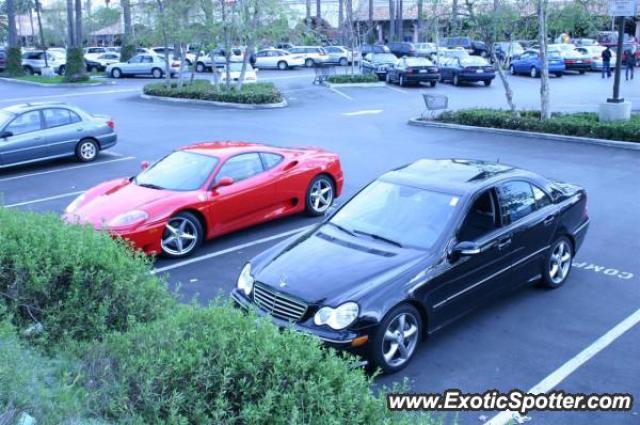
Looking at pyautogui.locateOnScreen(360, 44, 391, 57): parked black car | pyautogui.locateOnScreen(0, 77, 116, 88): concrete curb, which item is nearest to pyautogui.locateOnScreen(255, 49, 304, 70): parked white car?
pyautogui.locateOnScreen(360, 44, 391, 57): parked black car

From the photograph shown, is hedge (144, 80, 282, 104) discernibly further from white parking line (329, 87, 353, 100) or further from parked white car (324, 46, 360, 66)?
parked white car (324, 46, 360, 66)

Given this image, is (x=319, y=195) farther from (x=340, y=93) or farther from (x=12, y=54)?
(x=12, y=54)

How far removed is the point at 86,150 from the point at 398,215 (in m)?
10.9

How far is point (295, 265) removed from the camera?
20.6 ft

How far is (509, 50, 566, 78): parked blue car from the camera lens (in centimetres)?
3612

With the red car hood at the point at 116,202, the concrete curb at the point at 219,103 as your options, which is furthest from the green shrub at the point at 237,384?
the concrete curb at the point at 219,103

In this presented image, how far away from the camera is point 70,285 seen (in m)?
4.76

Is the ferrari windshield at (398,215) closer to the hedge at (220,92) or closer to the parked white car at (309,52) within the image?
the hedge at (220,92)

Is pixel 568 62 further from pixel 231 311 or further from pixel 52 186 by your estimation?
pixel 231 311

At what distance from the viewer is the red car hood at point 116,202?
8727mm

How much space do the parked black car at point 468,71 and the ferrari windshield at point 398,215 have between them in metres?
26.5

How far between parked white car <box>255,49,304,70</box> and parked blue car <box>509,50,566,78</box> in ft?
50.1

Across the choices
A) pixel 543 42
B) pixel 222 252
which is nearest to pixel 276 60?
pixel 543 42

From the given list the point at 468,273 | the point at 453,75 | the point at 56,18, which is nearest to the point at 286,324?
the point at 468,273
